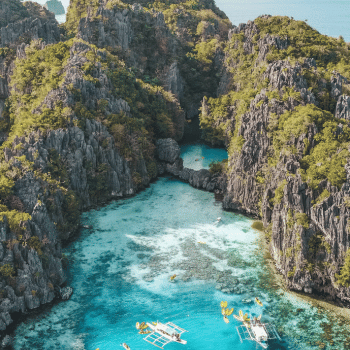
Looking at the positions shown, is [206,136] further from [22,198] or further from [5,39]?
[22,198]

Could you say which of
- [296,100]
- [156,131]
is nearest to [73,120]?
[156,131]

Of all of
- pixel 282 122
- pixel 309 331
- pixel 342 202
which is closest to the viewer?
pixel 309 331

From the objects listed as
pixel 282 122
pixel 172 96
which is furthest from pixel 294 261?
pixel 172 96

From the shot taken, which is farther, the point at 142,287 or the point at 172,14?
the point at 172,14

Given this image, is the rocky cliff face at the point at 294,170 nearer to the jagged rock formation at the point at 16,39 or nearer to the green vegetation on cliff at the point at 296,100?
the green vegetation on cliff at the point at 296,100

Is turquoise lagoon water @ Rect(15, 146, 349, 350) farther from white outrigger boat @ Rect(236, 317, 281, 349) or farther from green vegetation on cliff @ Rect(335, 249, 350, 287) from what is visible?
green vegetation on cliff @ Rect(335, 249, 350, 287)

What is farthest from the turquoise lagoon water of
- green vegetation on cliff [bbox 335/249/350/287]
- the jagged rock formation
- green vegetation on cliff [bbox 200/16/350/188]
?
the jagged rock formation

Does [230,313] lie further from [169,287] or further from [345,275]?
[345,275]
